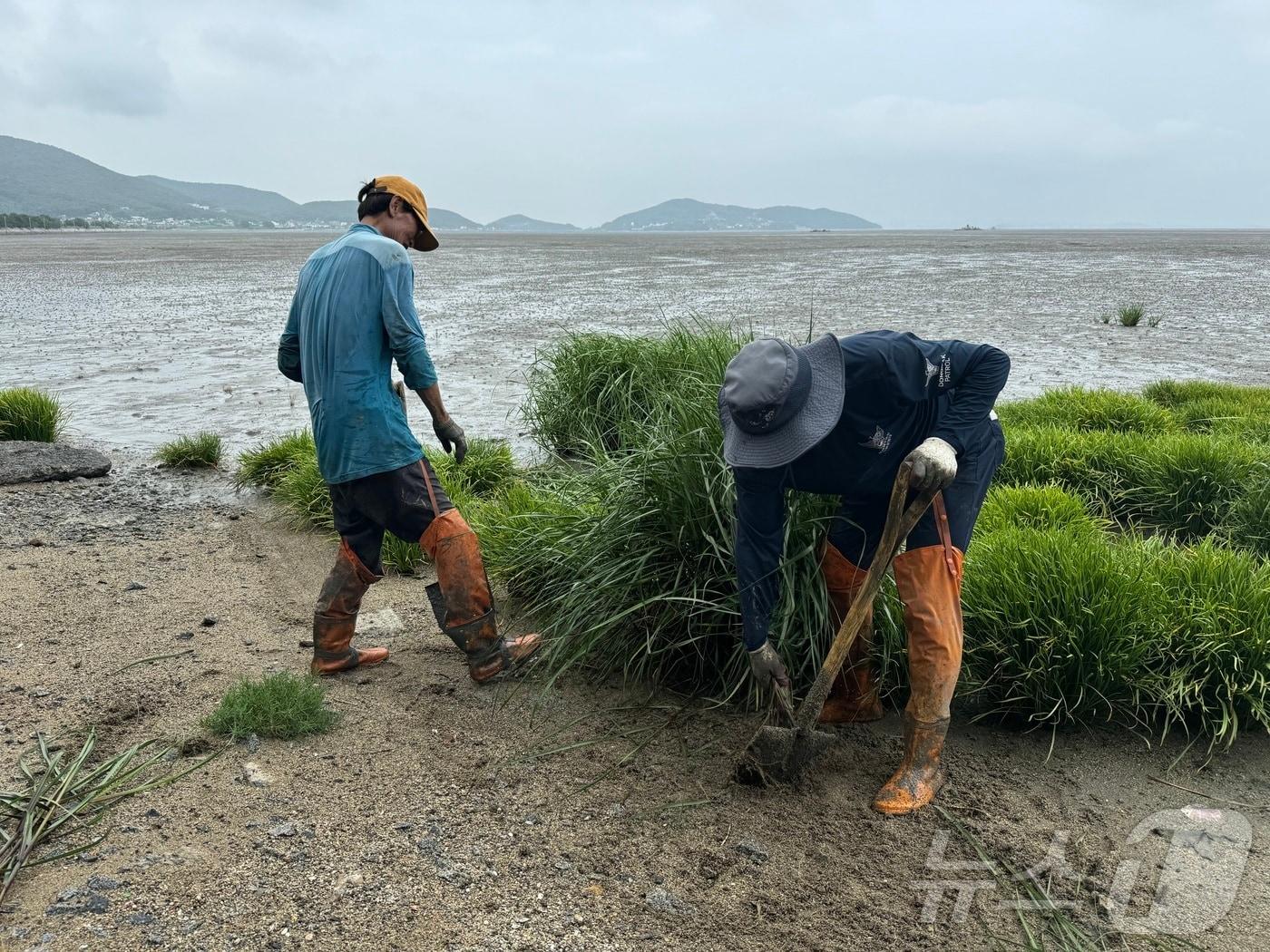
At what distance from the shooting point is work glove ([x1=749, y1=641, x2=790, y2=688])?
3.30 m

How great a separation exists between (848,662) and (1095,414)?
15.9 feet

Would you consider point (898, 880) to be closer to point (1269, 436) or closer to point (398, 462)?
point (398, 462)

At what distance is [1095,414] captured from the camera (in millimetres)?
7758

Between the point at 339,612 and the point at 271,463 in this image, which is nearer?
the point at 339,612

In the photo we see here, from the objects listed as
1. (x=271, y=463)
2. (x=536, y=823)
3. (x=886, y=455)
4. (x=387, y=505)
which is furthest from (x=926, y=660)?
(x=271, y=463)

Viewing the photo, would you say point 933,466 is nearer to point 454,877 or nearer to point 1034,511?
point 454,877

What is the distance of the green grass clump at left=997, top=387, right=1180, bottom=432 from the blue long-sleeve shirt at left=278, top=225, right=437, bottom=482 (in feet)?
15.8

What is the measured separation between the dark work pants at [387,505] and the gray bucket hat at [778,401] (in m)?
1.53

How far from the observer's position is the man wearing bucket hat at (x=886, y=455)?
3.02 m

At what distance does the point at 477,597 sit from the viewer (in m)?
4.21

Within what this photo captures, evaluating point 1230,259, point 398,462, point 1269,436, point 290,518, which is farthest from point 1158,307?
point 1230,259

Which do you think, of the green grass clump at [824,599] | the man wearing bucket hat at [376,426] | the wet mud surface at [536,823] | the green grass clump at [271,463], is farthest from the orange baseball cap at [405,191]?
the green grass clump at [271,463]

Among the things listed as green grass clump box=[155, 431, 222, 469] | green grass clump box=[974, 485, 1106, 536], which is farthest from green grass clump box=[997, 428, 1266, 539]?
green grass clump box=[155, 431, 222, 469]

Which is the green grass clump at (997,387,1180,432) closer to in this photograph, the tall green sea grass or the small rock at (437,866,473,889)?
the tall green sea grass
